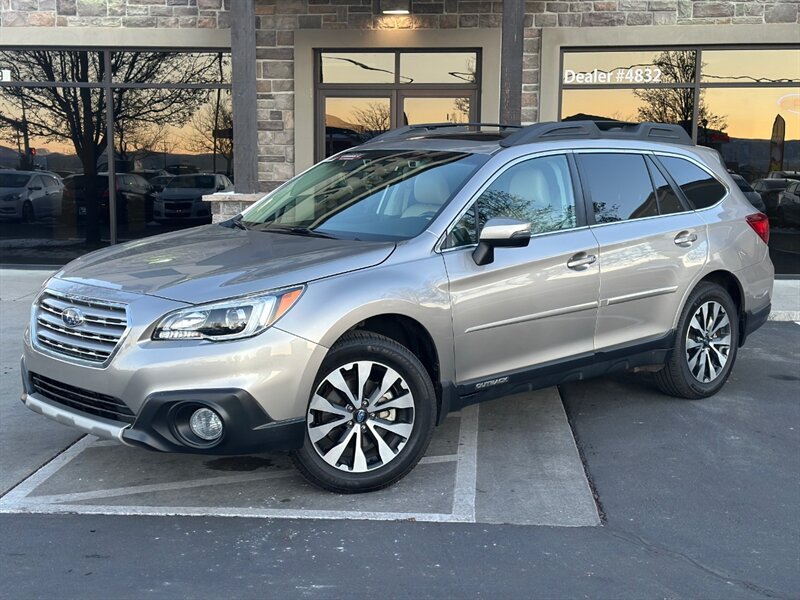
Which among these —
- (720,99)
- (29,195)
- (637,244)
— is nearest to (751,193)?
(720,99)

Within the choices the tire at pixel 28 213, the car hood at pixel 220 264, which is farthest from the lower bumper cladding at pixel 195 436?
the tire at pixel 28 213

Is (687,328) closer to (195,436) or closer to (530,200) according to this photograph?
(530,200)

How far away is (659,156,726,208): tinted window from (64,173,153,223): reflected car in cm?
821

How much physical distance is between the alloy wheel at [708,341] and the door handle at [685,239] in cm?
48

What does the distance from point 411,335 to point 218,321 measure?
1115 mm

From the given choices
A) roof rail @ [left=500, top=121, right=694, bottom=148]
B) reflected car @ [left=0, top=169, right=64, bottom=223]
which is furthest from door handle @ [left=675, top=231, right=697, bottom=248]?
reflected car @ [left=0, top=169, right=64, bottom=223]

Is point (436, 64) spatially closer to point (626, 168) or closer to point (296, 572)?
point (626, 168)

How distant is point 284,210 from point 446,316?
154 cm

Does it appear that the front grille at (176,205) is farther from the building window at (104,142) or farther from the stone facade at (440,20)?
the stone facade at (440,20)

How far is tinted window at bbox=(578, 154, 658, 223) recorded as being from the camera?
555cm

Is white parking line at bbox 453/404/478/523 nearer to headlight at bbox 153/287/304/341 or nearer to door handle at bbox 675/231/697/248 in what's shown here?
headlight at bbox 153/287/304/341

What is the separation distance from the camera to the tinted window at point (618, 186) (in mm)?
5555

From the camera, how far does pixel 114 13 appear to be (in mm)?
11633

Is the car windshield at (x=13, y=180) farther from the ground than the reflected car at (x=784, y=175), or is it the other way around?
the reflected car at (x=784, y=175)
